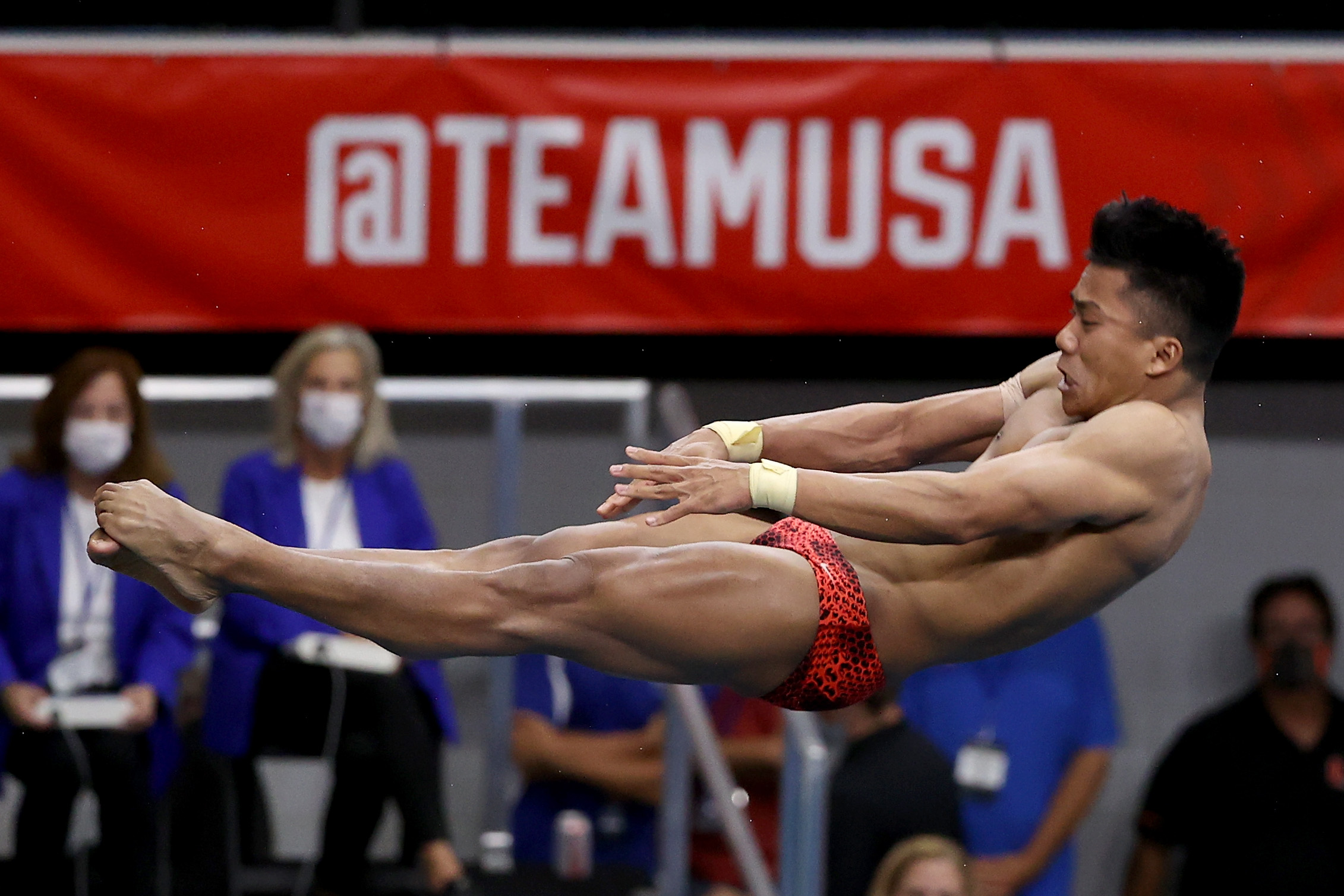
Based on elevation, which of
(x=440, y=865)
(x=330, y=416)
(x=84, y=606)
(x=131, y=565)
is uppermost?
(x=330, y=416)

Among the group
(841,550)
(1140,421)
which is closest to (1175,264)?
(1140,421)

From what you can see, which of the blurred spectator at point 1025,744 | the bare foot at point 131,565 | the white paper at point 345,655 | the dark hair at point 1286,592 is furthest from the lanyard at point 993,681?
the bare foot at point 131,565

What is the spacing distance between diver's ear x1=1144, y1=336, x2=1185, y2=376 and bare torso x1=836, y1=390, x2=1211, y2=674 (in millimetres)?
104

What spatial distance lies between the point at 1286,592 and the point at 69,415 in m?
3.13

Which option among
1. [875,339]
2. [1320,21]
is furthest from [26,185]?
[1320,21]

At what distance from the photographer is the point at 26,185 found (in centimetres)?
496

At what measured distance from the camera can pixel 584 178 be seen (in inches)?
195

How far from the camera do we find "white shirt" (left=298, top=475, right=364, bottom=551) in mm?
4559

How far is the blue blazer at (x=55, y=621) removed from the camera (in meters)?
4.55

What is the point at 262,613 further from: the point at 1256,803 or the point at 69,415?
the point at 1256,803

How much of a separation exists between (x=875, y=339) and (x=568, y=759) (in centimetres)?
162

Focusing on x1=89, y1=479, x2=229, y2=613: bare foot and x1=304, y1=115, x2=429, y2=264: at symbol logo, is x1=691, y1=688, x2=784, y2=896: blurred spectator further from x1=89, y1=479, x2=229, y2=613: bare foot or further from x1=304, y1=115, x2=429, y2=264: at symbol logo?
x1=89, y1=479, x2=229, y2=613: bare foot

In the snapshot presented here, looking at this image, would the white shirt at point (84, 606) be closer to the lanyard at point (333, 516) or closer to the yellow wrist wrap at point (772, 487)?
the lanyard at point (333, 516)

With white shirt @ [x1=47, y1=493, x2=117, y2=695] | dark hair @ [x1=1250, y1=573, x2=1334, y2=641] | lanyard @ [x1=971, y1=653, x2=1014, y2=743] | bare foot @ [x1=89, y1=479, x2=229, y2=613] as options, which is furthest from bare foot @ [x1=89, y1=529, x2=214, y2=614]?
dark hair @ [x1=1250, y1=573, x2=1334, y2=641]
